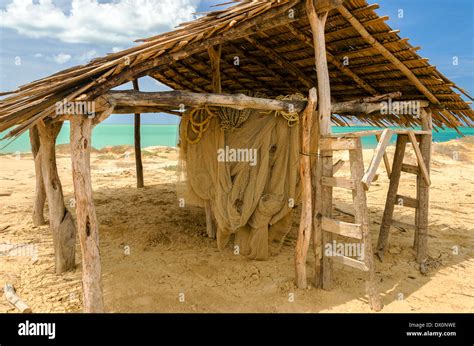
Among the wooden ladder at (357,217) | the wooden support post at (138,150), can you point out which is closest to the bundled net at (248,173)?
the wooden ladder at (357,217)

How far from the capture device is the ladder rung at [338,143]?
402 centimetres

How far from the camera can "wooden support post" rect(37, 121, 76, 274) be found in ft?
15.8

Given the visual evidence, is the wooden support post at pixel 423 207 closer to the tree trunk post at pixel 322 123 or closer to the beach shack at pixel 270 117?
the beach shack at pixel 270 117

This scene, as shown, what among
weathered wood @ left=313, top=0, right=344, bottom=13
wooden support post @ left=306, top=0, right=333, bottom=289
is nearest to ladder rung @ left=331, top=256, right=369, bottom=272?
wooden support post @ left=306, top=0, right=333, bottom=289

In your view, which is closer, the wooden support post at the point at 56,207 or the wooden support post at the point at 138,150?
the wooden support post at the point at 56,207

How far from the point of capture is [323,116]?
4.36m

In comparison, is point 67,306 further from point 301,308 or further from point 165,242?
point 301,308

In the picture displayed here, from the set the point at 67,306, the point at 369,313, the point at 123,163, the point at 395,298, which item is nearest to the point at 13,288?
the point at 67,306

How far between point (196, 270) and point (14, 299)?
231 cm

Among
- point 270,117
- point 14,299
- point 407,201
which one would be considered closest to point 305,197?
point 270,117

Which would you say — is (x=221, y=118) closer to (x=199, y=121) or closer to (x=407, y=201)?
(x=199, y=121)

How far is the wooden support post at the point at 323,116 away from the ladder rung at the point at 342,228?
111 mm

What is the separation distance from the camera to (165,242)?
238 inches

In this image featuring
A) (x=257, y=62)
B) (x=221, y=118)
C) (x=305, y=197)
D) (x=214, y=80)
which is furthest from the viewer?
(x=257, y=62)
